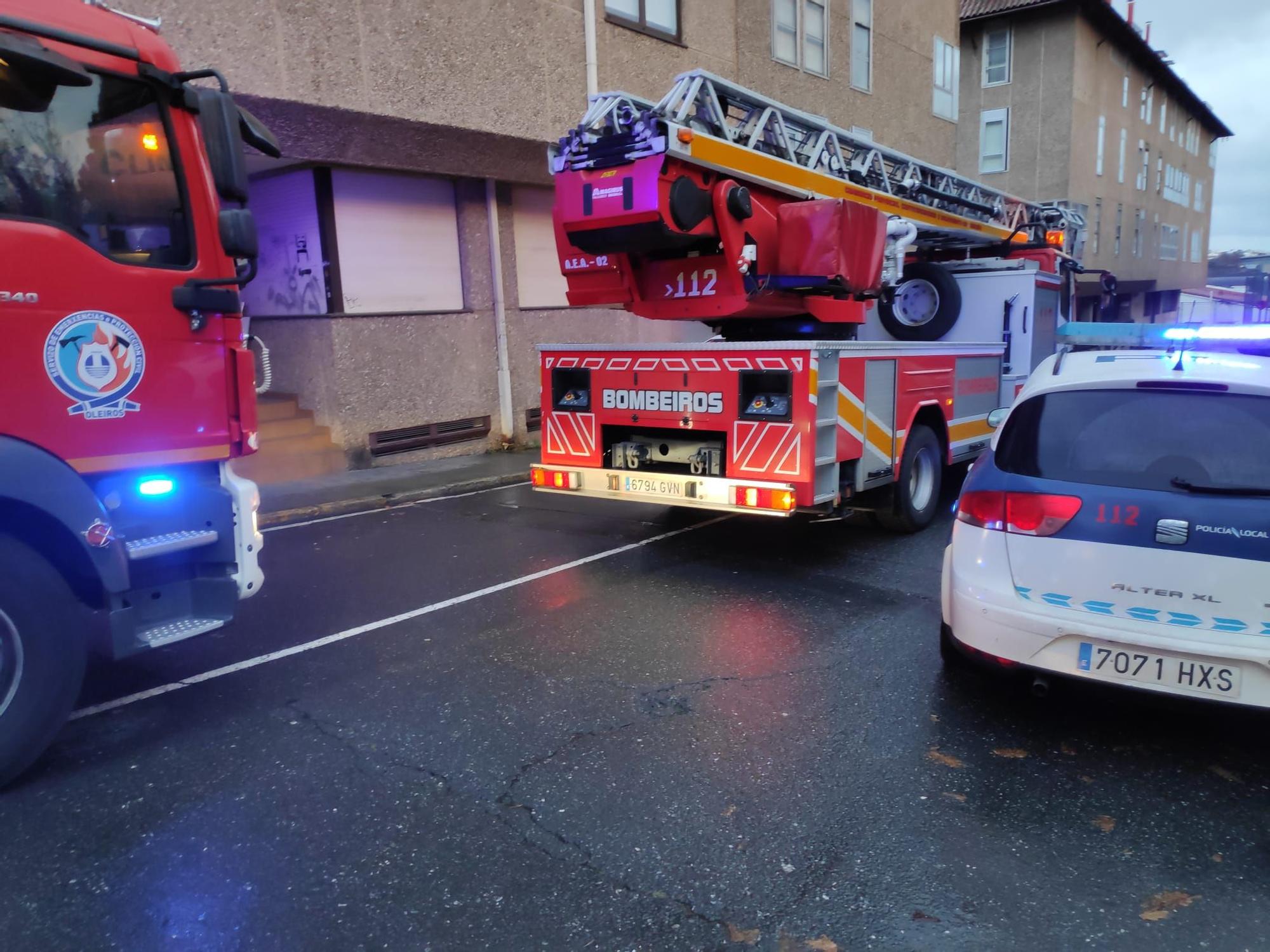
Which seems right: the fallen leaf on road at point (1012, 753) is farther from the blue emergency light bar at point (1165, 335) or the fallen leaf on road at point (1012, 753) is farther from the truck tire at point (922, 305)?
the truck tire at point (922, 305)

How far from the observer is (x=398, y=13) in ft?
34.0

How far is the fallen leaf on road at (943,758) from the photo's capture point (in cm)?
375

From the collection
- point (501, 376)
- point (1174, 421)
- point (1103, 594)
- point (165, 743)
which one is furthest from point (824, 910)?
point (501, 376)

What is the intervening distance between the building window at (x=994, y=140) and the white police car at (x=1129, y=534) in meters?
31.8

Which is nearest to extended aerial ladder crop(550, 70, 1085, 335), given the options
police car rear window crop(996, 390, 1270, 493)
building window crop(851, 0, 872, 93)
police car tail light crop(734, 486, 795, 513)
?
police car tail light crop(734, 486, 795, 513)

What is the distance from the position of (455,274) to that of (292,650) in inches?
342

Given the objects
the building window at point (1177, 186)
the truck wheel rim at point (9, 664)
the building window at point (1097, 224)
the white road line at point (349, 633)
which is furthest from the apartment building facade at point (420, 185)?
the building window at point (1177, 186)

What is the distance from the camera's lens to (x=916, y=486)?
7766mm

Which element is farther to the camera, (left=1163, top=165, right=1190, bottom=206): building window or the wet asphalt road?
(left=1163, top=165, right=1190, bottom=206): building window

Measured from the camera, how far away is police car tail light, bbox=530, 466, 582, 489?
277 inches

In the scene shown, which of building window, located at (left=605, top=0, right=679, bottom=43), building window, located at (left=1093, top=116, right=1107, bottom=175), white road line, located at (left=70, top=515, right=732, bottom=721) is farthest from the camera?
building window, located at (left=1093, top=116, right=1107, bottom=175)

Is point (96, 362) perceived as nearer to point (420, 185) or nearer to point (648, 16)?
point (420, 185)

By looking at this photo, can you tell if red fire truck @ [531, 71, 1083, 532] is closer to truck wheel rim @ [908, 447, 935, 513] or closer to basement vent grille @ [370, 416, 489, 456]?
truck wheel rim @ [908, 447, 935, 513]

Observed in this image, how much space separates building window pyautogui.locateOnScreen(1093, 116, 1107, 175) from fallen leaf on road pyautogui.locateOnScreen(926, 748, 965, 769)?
35.8 m
